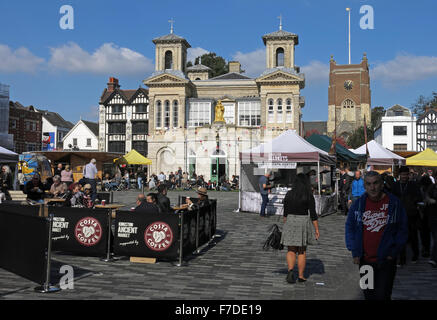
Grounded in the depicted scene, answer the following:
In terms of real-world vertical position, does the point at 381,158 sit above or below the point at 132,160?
below

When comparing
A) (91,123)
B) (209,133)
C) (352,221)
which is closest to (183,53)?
(209,133)

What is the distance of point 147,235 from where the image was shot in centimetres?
855

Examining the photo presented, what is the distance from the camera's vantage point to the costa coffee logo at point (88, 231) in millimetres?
8789

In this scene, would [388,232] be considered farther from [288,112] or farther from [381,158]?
[288,112]

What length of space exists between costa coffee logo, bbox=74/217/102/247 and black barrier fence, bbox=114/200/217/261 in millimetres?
408

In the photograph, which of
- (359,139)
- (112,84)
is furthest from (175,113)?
(359,139)

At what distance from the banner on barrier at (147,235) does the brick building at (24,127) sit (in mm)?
57871

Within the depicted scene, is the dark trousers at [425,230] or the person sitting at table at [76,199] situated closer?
the dark trousers at [425,230]

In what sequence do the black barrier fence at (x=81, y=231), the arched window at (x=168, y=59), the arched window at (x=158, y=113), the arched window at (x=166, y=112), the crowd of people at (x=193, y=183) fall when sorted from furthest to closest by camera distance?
the arched window at (x=168, y=59) → the arched window at (x=158, y=113) → the arched window at (x=166, y=112) → the crowd of people at (x=193, y=183) → the black barrier fence at (x=81, y=231)

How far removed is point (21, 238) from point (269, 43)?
49279mm

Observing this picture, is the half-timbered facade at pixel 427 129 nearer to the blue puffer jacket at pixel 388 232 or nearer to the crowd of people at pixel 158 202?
the crowd of people at pixel 158 202

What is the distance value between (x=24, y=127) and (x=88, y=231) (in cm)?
5900

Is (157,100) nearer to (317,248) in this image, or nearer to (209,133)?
(209,133)

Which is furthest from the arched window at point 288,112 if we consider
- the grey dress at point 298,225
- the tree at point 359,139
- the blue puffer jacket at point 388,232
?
the blue puffer jacket at point 388,232
